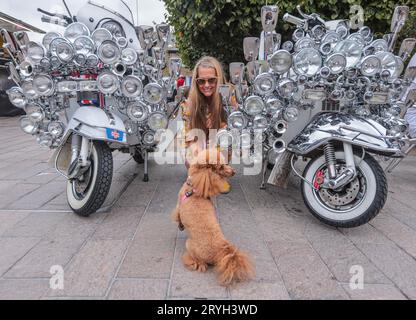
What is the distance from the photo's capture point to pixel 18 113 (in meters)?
12.5

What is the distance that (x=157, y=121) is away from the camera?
9.74 ft

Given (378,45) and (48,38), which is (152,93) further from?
(378,45)

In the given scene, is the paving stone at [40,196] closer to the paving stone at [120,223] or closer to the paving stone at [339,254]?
the paving stone at [120,223]

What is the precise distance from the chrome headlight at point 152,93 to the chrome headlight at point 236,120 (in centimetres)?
65

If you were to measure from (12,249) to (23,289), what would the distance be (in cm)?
56

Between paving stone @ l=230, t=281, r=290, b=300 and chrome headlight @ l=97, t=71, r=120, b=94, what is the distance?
178cm

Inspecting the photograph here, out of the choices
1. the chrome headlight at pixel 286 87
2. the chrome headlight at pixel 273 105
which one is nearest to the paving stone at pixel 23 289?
the chrome headlight at pixel 273 105

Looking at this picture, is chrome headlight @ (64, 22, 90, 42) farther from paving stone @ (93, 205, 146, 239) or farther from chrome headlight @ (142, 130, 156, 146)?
paving stone @ (93, 205, 146, 239)

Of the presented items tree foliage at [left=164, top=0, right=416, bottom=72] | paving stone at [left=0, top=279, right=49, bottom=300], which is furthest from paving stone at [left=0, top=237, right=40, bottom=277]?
tree foliage at [left=164, top=0, right=416, bottom=72]

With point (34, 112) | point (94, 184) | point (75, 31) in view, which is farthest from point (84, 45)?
point (94, 184)

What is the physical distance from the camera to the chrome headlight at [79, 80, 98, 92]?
8.63 feet

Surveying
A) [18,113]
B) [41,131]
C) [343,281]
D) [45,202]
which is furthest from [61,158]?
[18,113]
